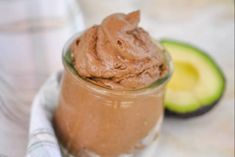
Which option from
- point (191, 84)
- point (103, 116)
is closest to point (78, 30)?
point (191, 84)

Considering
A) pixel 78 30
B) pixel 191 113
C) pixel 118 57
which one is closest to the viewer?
pixel 118 57

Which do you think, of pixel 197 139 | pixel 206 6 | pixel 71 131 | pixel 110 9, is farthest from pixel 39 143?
pixel 206 6

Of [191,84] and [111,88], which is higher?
[111,88]

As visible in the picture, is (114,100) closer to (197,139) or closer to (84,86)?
(84,86)

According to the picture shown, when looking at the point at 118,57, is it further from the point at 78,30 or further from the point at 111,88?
the point at 78,30

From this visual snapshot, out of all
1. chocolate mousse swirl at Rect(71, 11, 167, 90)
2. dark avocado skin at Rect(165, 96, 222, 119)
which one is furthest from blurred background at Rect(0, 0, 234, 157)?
chocolate mousse swirl at Rect(71, 11, 167, 90)

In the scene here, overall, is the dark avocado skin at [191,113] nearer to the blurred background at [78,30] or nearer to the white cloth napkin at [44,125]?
the blurred background at [78,30]
